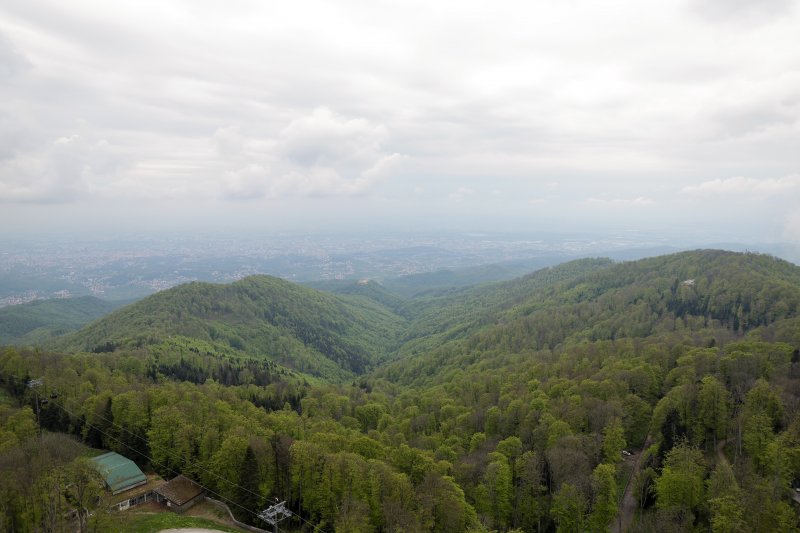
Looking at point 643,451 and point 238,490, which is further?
point 643,451

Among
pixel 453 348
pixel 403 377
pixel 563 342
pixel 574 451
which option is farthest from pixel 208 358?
pixel 574 451

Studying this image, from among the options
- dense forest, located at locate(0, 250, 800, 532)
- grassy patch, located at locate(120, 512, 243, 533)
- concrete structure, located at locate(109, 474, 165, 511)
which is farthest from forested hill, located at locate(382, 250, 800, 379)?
concrete structure, located at locate(109, 474, 165, 511)

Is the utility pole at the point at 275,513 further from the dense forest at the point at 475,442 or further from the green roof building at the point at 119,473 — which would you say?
the green roof building at the point at 119,473

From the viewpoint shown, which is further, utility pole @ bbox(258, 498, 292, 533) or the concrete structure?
the concrete structure

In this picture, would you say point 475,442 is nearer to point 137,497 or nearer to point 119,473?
point 137,497

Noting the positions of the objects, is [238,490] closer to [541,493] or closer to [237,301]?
[541,493]

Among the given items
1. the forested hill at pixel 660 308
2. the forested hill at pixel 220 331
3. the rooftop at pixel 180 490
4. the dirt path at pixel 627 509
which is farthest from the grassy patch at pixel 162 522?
the forested hill at pixel 220 331

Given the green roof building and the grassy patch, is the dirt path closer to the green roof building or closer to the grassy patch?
the grassy patch
